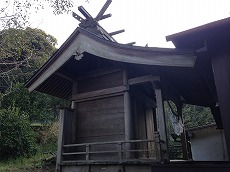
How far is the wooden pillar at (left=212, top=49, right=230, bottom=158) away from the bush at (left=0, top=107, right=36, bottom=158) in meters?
14.1

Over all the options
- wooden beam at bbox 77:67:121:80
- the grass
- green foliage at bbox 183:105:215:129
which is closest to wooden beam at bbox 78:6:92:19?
wooden beam at bbox 77:67:121:80

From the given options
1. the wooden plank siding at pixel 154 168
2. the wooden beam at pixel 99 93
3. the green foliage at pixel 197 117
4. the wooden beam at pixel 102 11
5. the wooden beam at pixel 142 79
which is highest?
the wooden beam at pixel 102 11

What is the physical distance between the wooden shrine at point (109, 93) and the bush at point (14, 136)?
309 inches

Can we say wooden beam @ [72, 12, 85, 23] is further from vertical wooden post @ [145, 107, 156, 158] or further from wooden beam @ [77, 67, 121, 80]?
vertical wooden post @ [145, 107, 156, 158]

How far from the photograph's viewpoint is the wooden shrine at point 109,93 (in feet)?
19.0

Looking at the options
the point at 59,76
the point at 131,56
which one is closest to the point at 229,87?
the point at 131,56

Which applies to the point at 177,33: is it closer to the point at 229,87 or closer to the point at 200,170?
the point at 229,87

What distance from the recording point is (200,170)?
3.87 meters

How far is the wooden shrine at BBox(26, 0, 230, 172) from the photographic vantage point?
5805 millimetres

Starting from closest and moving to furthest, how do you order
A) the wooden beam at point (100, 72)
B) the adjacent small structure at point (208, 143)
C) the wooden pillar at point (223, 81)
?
the wooden pillar at point (223, 81), the wooden beam at point (100, 72), the adjacent small structure at point (208, 143)

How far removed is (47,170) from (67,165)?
21.6 ft

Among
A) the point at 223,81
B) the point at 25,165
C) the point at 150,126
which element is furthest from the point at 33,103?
the point at 223,81

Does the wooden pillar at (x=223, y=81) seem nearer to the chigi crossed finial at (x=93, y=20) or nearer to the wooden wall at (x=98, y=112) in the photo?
the wooden wall at (x=98, y=112)

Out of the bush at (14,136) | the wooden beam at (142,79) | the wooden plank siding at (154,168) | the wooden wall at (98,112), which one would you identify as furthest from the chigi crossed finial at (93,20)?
the bush at (14,136)
